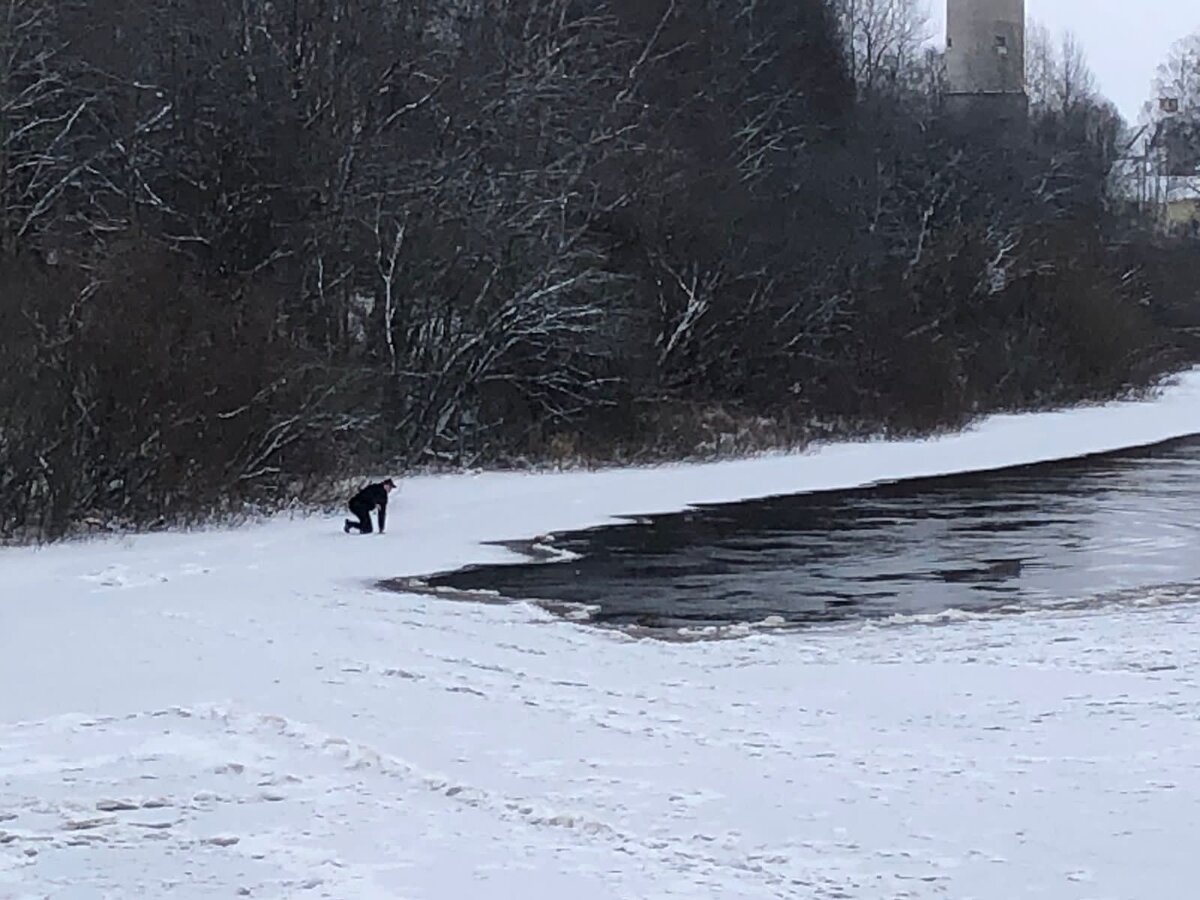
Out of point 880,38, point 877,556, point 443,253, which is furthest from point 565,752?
point 880,38

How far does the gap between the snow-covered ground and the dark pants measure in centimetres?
443

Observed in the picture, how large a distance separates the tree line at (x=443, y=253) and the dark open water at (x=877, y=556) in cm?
500

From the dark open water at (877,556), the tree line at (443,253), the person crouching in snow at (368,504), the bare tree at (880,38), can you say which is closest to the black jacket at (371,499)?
the person crouching in snow at (368,504)

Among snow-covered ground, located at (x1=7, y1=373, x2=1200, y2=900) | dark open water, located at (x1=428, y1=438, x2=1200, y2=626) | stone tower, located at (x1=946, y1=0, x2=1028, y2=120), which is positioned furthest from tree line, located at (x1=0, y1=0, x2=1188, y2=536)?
stone tower, located at (x1=946, y1=0, x2=1028, y2=120)

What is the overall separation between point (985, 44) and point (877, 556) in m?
74.6

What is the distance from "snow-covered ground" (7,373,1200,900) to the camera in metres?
7.41

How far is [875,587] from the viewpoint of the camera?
18.4 meters

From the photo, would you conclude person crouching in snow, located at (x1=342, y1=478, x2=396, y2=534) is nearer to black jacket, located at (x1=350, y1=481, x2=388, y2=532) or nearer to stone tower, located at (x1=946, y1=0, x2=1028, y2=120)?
black jacket, located at (x1=350, y1=481, x2=388, y2=532)

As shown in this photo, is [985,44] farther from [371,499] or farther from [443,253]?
[371,499]

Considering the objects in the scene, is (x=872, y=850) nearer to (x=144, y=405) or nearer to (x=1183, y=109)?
(x=144, y=405)

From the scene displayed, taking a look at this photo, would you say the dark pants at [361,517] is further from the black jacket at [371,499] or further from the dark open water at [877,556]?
the dark open water at [877,556]

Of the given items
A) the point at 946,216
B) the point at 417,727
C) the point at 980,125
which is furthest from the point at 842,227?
the point at 417,727

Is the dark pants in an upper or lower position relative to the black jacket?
lower

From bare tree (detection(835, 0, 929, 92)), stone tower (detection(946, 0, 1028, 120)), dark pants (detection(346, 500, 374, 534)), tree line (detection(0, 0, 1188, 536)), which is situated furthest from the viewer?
stone tower (detection(946, 0, 1028, 120))
